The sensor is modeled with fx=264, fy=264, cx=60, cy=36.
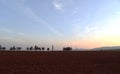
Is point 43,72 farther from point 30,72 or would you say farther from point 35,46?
point 35,46

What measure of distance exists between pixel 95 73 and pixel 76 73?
139cm

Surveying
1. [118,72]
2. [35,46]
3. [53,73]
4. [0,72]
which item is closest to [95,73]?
[118,72]

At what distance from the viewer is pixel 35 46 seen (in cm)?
13300

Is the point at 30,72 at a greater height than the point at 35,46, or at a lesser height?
lesser

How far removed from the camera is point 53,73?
63.5 ft

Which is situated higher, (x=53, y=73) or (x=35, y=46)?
(x=35, y=46)

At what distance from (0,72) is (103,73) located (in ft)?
25.0

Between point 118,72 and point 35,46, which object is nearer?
point 118,72

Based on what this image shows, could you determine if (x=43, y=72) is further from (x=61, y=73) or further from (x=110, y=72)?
(x=110, y=72)

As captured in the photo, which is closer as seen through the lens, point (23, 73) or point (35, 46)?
point (23, 73)

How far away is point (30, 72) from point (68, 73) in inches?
115

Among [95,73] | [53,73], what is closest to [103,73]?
[95,73]

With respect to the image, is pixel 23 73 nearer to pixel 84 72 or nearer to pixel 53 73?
pixel 53 73

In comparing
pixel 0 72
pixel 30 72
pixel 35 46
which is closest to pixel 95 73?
pixel 30 72
